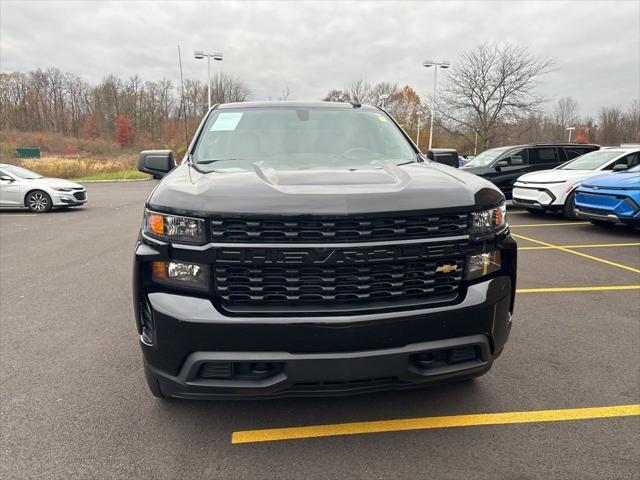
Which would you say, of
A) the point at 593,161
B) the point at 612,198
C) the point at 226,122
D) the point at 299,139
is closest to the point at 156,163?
the point at 226,122

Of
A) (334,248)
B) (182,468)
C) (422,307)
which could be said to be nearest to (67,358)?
(182,468)

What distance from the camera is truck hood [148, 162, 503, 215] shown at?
208cm

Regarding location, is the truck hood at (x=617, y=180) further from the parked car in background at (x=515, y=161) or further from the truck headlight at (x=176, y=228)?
the truck headlight at (x=176, y=228)

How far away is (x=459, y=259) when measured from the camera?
228 cm

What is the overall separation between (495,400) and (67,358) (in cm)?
317

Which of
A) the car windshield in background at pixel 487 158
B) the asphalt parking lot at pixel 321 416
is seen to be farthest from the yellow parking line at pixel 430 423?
the car windshield in background at pixel 487 158

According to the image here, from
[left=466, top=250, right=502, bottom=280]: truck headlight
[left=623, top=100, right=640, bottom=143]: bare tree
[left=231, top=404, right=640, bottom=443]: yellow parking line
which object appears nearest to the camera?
[left=466, top=250, right=502, bottom=280]: truck headlight

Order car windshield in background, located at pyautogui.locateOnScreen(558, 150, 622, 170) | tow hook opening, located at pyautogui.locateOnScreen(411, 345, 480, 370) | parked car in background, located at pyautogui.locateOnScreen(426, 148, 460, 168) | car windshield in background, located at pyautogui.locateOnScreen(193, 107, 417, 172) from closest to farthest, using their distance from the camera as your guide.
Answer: tow hook opening, located at pyautogui.locateOnScreen(411, 345, 480, 370) → car windshield in background, located at pyautogui.locateOnScreen(193, 107, 417, 172) → parked car in background, located at pyautogui.locateOnScreen(426, 148, 460, 168) → car windshield in background, located at pyautogui.locateOnScreen(558, 150, 622, 170)

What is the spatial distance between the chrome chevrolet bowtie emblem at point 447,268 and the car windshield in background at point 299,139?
947 mm

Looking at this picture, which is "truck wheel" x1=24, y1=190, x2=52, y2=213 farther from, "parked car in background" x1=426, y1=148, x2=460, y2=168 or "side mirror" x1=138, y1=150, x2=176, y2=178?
"parked car in background" x1=426, y1=148, x2=460, y2=168

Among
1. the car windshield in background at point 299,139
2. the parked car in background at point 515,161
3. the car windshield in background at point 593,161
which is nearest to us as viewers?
the car windshield in background at point 299,139

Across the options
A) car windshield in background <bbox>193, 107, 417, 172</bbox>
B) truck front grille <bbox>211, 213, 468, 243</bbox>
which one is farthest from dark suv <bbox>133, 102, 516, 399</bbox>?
car windshield in background <bbox>193, 107, 417, 172</bbox>

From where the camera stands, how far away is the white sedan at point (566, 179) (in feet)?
34.2

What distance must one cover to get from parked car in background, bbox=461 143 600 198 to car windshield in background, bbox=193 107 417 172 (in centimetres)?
1023
